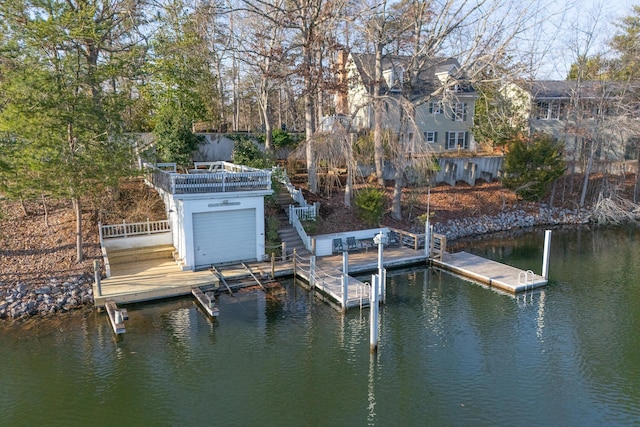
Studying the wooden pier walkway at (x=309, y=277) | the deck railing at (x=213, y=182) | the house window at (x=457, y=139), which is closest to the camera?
the wooden pier walkway at (x=309, y=277)

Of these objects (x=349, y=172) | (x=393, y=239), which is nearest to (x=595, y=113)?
(x=393, y=239)

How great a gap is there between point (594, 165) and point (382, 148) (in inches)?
740

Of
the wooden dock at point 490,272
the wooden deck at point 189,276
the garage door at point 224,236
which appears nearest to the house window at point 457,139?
the wooden dock at point 490,272

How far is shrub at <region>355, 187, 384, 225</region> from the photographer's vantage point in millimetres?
23875

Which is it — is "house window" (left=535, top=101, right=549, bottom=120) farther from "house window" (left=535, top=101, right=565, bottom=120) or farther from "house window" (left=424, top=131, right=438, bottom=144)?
"house window" (left=424, top=131, right=438, bottom=144)

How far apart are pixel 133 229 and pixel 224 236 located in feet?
15.2

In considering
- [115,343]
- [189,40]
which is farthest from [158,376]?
[189,40]

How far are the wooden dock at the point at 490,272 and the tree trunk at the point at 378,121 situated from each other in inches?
335

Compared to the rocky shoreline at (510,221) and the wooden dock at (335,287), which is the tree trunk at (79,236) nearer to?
the wooden dock at (335,287)

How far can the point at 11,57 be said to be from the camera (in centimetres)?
1631

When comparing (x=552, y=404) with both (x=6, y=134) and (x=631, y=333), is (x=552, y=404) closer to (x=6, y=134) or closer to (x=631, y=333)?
(x=631, y=333)

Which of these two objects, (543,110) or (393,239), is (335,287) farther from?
(543,110)

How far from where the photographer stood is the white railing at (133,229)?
64.1ft

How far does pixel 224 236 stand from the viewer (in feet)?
64.0
